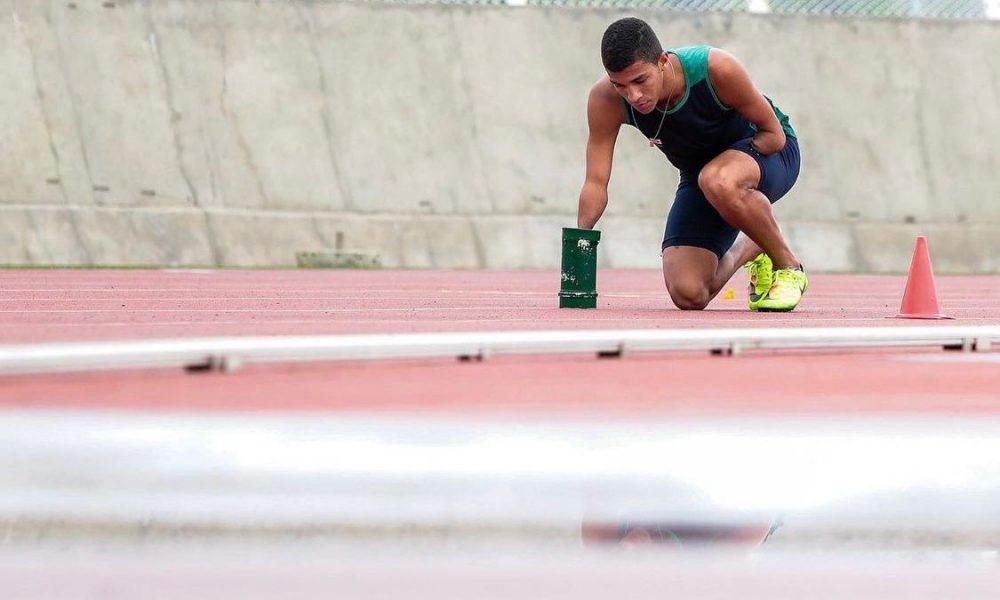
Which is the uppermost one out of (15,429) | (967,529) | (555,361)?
(555,361)

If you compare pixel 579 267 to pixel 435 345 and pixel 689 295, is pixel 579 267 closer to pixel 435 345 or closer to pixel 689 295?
pixel 689 295

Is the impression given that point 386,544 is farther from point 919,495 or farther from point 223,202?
point 223,202

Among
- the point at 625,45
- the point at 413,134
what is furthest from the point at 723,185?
the point at 413,134

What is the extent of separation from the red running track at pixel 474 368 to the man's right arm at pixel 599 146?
1.61 feet

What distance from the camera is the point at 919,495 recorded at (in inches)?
90.4

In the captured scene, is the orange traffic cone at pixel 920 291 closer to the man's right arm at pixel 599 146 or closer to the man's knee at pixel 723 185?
the man's knee at pixel 723 185

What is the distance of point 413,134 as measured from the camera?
1559cm

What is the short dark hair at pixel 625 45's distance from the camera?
A: 237 inches

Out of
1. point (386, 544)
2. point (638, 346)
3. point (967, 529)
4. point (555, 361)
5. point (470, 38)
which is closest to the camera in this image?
point (386, 544)

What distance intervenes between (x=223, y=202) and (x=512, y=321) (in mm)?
9098

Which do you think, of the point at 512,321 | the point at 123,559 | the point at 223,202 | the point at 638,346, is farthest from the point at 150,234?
the point at 123,559

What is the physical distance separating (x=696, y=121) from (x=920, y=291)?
134 centimetres

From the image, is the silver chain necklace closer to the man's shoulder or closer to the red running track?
the man's shoulder

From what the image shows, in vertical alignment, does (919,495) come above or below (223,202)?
below
